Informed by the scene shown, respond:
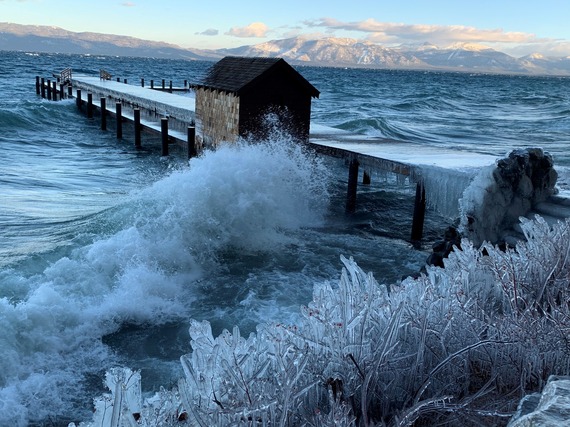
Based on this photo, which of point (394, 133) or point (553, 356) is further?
point (394, 133)

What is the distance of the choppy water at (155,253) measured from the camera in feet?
23.2

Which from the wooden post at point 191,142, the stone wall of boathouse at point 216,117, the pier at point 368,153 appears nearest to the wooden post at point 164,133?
the pier at point 368,153

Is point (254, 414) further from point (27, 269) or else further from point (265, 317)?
point (27, 269)

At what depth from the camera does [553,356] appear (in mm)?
3967

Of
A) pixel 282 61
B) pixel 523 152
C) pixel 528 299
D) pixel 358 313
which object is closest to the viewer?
pixel 358 313

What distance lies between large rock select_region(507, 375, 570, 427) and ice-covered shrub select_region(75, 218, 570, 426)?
0.89ft

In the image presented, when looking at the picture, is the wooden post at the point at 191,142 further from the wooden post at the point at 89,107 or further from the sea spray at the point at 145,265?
the wooden post at the point at 89,107

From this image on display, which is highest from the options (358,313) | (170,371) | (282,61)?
(282,61)

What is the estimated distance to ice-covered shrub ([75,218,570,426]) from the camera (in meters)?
3.20

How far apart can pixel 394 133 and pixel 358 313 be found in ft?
93.5

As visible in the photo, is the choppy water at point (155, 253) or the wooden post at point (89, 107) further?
the wooden post at point (89, 107)

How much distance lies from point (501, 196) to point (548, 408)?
6.85 m

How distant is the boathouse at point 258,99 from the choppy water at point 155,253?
0.64m

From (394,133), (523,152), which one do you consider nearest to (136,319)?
(523,152)
